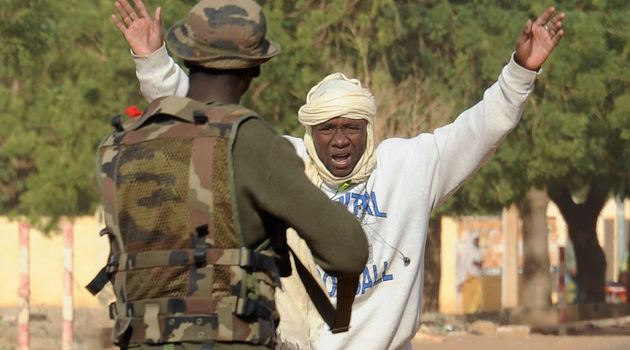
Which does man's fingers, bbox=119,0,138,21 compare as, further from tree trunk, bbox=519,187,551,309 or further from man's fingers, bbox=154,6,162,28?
tree trunk, bbox=519,187,551,309

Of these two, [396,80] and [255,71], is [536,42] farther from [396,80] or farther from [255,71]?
[396,80]

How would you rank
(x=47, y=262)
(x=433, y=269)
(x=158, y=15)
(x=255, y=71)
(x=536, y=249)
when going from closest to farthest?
(x=255, y=71)
(x=158, y=15)
(x=536, y=249)
(x=433, y=269)
(x=47, y=262)

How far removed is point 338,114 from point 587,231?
24.7 m

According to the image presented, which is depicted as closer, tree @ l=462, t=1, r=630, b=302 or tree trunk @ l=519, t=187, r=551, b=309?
tree @ l=462, t=1, r=630, b=302

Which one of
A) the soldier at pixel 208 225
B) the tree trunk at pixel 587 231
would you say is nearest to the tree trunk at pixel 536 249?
the tree trunk at pixel 587 231

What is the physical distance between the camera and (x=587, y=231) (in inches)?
1172

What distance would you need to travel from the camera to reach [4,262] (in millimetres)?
33062

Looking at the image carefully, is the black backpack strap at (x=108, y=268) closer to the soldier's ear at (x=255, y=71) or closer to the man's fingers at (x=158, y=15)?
the soldier's ear at (x=255, y=71)

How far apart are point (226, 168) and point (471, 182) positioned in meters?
20.3

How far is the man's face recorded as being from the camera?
564 centimetres

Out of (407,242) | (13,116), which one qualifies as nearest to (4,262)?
(13,116)

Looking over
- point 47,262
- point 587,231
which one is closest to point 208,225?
point 587,231

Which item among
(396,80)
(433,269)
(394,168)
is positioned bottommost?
(433,269)

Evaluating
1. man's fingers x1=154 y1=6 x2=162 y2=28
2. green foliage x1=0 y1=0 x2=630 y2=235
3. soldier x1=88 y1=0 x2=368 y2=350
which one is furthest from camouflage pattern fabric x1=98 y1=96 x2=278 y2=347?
green foliage x1=0 y1=0 x2=630 y2=235
